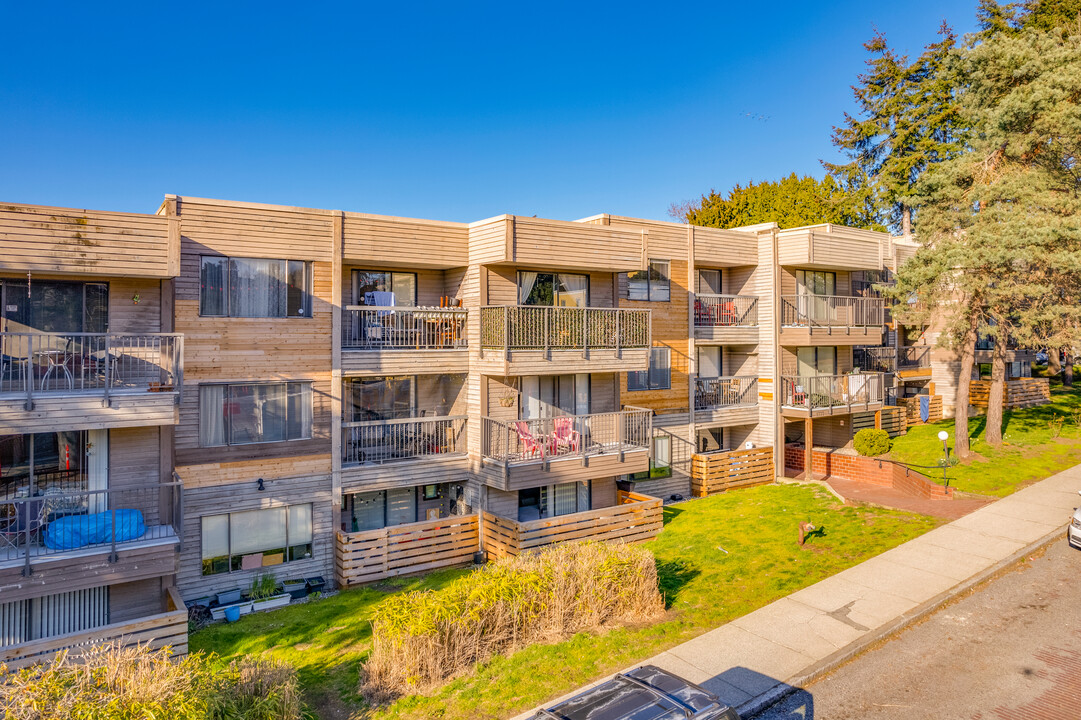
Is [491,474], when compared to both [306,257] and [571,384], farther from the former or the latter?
[306,257]

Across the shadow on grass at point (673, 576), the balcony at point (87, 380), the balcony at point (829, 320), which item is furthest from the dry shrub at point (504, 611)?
the balcony at point (829, 320)

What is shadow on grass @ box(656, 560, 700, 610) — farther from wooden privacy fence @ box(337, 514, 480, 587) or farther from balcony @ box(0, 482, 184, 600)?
balcony @ box(0, 482, 184, 600)

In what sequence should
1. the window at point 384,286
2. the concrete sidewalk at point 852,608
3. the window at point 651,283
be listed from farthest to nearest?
the window at point 651,283 < the window at point 384,286 < the concrete sidewalk at point 852,608

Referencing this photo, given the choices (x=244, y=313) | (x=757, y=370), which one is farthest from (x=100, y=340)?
(x=757, y=370)

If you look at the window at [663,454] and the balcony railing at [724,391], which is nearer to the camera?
the window at [663,454]

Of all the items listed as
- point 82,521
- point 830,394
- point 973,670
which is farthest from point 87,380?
point 830,394

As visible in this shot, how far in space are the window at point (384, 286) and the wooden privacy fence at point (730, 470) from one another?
1140 centimetres

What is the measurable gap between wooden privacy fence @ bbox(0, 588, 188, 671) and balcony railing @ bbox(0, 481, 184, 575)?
122 cm

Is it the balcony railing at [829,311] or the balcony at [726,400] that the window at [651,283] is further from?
the balcony railing at [829,311]

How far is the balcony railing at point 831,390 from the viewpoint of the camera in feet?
81.4

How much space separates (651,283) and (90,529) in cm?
1692

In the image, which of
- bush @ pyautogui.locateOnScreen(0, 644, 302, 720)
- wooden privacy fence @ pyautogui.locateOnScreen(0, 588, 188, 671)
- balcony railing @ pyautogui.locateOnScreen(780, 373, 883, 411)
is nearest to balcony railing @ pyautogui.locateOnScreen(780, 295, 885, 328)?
balcony railing @ pyautogui.locateOnScreen(780, 373, 883, 411)

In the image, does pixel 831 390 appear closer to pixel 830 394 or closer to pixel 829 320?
pixel 830 394

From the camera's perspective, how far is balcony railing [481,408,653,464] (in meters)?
17.4
